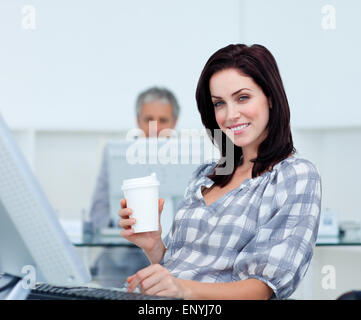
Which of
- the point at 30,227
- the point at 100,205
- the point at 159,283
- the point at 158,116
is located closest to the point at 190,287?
the point at 159,283

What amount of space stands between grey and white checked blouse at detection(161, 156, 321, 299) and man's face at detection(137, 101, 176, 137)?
→ 175cm

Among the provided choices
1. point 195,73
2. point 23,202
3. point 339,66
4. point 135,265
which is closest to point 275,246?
point 23,202

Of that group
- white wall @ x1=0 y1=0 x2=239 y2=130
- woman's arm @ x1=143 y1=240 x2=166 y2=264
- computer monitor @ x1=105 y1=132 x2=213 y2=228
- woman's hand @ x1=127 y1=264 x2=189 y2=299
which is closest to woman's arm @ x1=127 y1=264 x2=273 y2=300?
woman's hand @ x1=127 y1=264 x2=189 y2=299

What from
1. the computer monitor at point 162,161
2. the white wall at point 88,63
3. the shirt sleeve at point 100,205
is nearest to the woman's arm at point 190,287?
the computer monitor at point 162,161

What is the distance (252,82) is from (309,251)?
37 centimetres

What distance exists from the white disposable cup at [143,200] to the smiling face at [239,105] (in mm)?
242

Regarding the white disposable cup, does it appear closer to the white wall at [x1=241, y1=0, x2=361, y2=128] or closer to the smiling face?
the smiling face

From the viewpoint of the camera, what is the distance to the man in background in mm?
2582

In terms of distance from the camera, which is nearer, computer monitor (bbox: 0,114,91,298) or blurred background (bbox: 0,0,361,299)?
computer monitor (bbox: 0,114,91,298)

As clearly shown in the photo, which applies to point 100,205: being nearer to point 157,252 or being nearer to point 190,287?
point 157,252

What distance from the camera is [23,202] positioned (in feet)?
2.42

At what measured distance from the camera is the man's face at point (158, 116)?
2.96m

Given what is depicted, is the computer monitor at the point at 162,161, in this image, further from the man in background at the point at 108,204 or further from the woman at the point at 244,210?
the woman at the point at 244,210

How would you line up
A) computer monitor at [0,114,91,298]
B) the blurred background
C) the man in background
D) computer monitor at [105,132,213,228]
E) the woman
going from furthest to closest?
the blurred background, the man in background, computer monitor at [105,132,213,228], the woman, computer monitor at [0,114,91,298]
